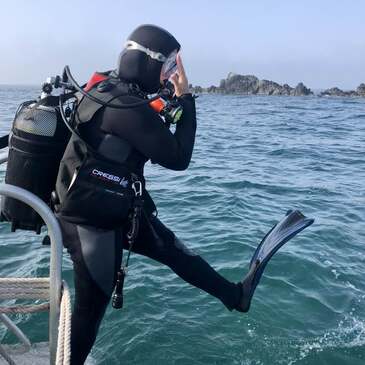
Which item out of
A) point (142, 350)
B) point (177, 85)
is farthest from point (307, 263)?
point (177, 85)

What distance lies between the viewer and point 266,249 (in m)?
4.49

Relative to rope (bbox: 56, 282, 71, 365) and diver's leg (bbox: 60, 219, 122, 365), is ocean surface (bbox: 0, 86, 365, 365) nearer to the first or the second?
diver's leg (bbox: 60, 219, 122, 365)

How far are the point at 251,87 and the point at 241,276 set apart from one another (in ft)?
320

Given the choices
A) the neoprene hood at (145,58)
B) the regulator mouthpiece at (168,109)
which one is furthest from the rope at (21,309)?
the neoprene hood at (145,58)

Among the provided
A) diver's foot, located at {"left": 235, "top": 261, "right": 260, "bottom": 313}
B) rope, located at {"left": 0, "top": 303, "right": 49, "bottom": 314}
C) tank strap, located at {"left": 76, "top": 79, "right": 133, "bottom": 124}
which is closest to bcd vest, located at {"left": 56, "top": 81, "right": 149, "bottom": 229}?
tank strap, located at {"left": 76, "top": 79, "right": 133, "bottom": 124}

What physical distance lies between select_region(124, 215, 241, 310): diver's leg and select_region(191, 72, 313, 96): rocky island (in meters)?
90.6

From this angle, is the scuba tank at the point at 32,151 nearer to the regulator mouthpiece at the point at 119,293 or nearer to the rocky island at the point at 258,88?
the regulator mouthpiece at the point at 119,293

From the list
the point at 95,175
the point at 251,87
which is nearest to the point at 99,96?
the point at 95,175

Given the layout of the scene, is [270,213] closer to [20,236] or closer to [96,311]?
[20,236]

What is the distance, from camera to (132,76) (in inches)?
133

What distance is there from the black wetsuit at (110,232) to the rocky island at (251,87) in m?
91.1

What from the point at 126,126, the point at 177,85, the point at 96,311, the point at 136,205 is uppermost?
the point at 177,85

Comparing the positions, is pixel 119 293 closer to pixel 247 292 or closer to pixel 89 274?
pixel 89 274

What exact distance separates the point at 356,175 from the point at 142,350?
1001 cm
